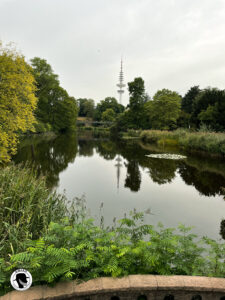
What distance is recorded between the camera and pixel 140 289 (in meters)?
2.12

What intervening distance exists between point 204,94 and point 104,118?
184 feet

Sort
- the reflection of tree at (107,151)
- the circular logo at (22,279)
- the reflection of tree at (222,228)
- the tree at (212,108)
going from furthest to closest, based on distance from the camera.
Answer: the tree at (212,108), the reflection of tree at (107,151), the reflection of tree at (222,228), the circular logo at (22,279)

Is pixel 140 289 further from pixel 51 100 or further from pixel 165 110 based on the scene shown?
pixel 51 100

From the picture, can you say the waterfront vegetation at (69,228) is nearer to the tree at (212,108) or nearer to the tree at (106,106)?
the tree at (212,108)

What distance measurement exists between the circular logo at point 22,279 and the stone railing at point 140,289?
223 mm

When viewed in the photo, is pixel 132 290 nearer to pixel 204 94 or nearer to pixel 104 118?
pixel 204 94

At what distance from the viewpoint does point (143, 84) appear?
50969 mm

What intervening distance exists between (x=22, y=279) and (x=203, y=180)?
11.7m

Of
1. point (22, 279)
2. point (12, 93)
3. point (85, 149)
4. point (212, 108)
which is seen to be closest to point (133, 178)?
point (12, 93)

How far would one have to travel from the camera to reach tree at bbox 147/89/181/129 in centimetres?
4363

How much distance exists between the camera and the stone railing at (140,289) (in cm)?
202

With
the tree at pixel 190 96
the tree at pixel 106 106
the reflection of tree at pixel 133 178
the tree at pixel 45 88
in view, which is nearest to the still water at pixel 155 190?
the reflection of tree at pixel 133 178

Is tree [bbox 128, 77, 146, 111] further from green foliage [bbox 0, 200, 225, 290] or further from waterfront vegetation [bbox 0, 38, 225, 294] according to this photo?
green foliage [bbox 0, 200, 225, 290]

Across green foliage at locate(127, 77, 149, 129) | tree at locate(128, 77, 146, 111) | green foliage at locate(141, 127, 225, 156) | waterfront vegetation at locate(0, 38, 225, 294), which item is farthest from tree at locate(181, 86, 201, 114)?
green foliage at locate(141, 127, 225, 156)
